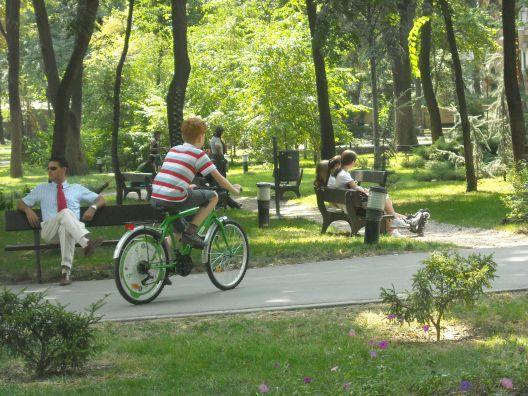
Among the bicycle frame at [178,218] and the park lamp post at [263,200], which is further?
the park lamp post at [263,200]

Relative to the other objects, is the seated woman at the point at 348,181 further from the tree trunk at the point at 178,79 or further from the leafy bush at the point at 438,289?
the leafy bush at the point at 438,289

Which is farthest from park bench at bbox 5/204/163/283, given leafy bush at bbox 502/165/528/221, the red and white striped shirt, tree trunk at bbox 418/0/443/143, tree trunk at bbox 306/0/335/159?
tree trunk at bbox 418/0/443/143

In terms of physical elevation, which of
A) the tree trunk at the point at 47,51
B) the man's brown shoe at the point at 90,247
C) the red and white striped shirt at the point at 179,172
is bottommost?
the man's brown shoe at the point at 90,247

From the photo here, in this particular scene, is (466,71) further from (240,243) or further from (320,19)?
(240,243)

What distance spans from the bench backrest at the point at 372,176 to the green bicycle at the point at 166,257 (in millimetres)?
7073

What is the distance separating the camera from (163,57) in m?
57.2

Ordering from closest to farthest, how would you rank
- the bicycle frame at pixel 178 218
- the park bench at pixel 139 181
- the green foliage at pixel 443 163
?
the bicycle frame at pixel 178 218 → the park bench at pixel 139 181 → the green foliage at pixel 443 163

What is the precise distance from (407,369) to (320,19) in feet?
50.0

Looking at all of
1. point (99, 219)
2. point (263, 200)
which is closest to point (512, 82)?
point (263, 200)

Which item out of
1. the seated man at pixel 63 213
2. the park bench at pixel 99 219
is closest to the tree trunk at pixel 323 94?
the park bench at pixel 99 219

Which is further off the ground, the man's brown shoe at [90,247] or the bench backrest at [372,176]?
→ the bench backrest at [372,176]

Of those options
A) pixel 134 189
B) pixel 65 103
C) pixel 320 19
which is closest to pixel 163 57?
pixel 134 189

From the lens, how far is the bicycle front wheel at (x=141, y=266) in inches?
379

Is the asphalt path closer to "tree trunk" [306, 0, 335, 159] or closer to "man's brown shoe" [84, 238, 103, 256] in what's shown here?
"man's brown shoe" [84, 238, 103, 256]
